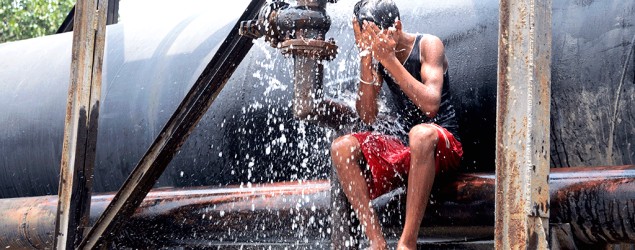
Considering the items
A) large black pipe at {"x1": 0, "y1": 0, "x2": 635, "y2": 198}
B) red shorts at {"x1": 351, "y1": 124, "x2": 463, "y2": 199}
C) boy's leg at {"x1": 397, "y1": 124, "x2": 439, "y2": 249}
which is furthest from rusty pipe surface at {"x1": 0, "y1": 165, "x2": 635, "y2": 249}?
large black pipe at {"x1": 0, "y1": 0, "x2": 635, "y2": 198}

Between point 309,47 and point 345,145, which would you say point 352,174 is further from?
point 309,47

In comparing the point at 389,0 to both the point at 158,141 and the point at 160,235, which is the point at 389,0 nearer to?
the point at 158,141

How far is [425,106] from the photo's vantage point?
3.37 metres

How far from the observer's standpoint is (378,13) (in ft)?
11.5

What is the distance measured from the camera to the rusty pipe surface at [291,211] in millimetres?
3008

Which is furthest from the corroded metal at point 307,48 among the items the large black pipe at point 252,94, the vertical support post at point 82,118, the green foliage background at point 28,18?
the green foliage background at point 28,18

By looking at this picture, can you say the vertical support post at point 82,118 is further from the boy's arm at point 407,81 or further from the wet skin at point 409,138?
the boy's arm at point 407,81

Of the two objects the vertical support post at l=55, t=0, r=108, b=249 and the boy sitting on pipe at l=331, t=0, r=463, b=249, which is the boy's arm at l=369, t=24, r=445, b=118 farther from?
the vertical support post at l=55, t=0, r=108, b=249

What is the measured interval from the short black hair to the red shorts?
40cm

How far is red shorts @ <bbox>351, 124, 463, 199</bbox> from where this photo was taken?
11.2 feet

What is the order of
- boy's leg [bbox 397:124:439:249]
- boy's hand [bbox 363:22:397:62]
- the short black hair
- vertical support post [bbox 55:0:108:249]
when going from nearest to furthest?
boy's leg [bbox 397:124:439:249] < boy's hand [bbox 363:22:397:62] < the short black hair < vertical support post [bbox 55:0:108:249]

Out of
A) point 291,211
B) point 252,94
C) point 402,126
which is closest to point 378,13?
point 402,126

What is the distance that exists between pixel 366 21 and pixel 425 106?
35 cm

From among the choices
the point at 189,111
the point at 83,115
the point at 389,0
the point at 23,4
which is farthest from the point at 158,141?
the point at 23,4
